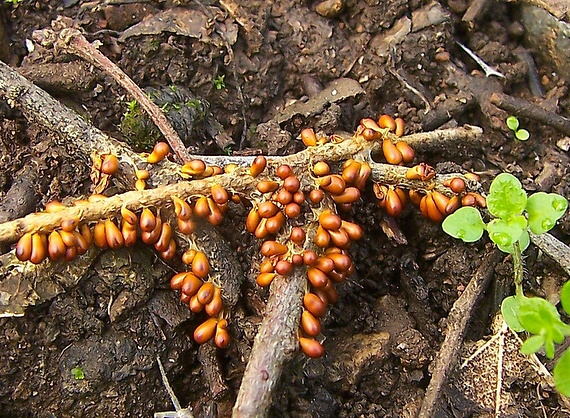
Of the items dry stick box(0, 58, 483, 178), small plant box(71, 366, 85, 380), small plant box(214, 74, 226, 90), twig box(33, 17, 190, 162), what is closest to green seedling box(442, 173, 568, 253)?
dry stick box(0, 58, 483, 178)

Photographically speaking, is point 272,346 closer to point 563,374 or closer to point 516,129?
point 563,374

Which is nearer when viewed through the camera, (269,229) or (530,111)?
(269,229)

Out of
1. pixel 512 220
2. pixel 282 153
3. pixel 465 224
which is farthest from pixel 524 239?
pixel 282 153

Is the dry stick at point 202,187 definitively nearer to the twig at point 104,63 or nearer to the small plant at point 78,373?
the twig at point 104,63

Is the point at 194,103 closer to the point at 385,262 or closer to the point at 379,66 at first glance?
the point at 379,66

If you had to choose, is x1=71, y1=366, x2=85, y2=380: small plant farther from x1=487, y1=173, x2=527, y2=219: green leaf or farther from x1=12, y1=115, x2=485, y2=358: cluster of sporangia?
x1=487, y1=173, x2=527, y2=219: green leaf

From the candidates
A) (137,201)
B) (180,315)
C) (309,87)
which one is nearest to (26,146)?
(137,201)
